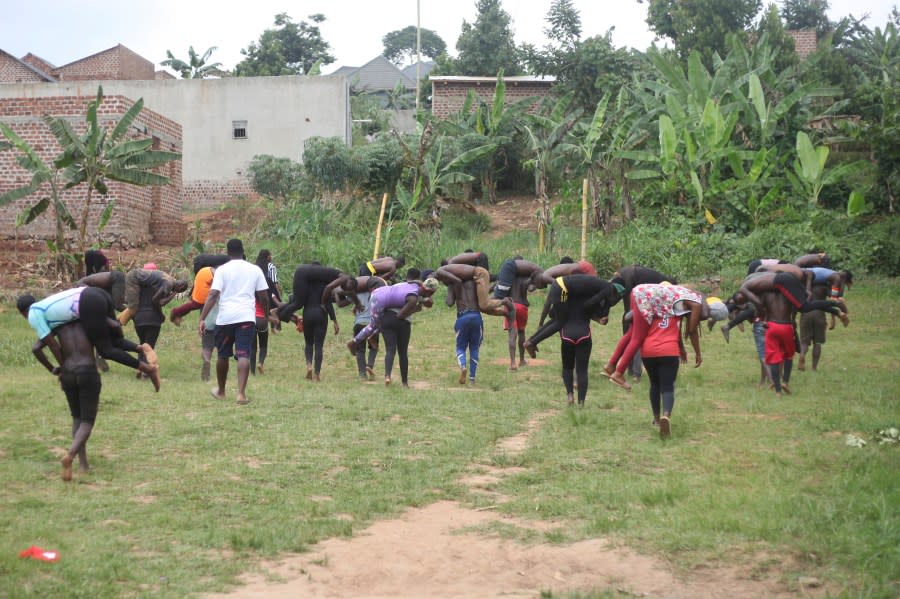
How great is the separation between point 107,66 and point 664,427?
126 feet

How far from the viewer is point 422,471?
8922mm

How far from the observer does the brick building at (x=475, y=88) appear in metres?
34.6

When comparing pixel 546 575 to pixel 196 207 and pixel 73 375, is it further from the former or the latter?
pixel 196 207

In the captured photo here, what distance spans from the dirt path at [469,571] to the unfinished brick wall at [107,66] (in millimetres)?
39114

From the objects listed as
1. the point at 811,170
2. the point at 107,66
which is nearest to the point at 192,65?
the point at 107,66

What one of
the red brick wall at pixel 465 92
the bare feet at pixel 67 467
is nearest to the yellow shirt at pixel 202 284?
the bare feet at pixel 67 467

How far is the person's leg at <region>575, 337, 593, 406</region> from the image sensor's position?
11641 mm

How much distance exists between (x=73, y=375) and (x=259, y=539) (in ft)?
8.19

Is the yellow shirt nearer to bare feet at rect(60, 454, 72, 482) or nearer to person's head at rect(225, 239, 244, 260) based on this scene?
person's head at rect(225, 239, 244, 260)

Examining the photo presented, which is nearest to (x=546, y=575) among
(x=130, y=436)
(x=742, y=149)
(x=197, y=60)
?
(x=130, y=436)

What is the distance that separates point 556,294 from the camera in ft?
38.1

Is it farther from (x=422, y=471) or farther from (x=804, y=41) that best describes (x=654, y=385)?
(x=804, y=41)

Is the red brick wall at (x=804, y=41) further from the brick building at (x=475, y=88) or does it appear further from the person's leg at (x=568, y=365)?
the person's leg at (x=568, y=365)

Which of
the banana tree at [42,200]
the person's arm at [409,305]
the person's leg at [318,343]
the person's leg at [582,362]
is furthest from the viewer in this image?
the banana tree at [42,200]
